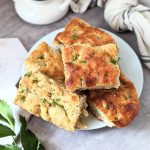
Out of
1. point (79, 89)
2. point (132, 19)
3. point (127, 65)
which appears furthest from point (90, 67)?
point (132, 19)

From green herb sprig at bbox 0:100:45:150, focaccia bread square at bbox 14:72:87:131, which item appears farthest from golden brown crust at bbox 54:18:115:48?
green herb sprig at bbox 0:100:45:150

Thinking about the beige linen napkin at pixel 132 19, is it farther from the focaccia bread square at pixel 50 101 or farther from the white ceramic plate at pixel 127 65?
the focaccia bread square at pixel 50 101

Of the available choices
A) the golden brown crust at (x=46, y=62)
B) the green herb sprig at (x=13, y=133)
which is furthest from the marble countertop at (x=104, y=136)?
the golden brown crust at (x=46, y=62)

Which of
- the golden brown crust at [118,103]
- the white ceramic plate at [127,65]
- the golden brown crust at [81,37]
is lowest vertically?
the white ceramic plate at [127,65]

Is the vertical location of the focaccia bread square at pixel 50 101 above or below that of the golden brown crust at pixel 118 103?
above

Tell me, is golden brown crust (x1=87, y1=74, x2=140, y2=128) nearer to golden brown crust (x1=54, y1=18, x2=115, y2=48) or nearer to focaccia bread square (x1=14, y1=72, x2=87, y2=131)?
focaccia bread square (x1=14, y1=72, x2=87, y2=131)

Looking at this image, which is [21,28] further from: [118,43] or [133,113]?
[133,113]
